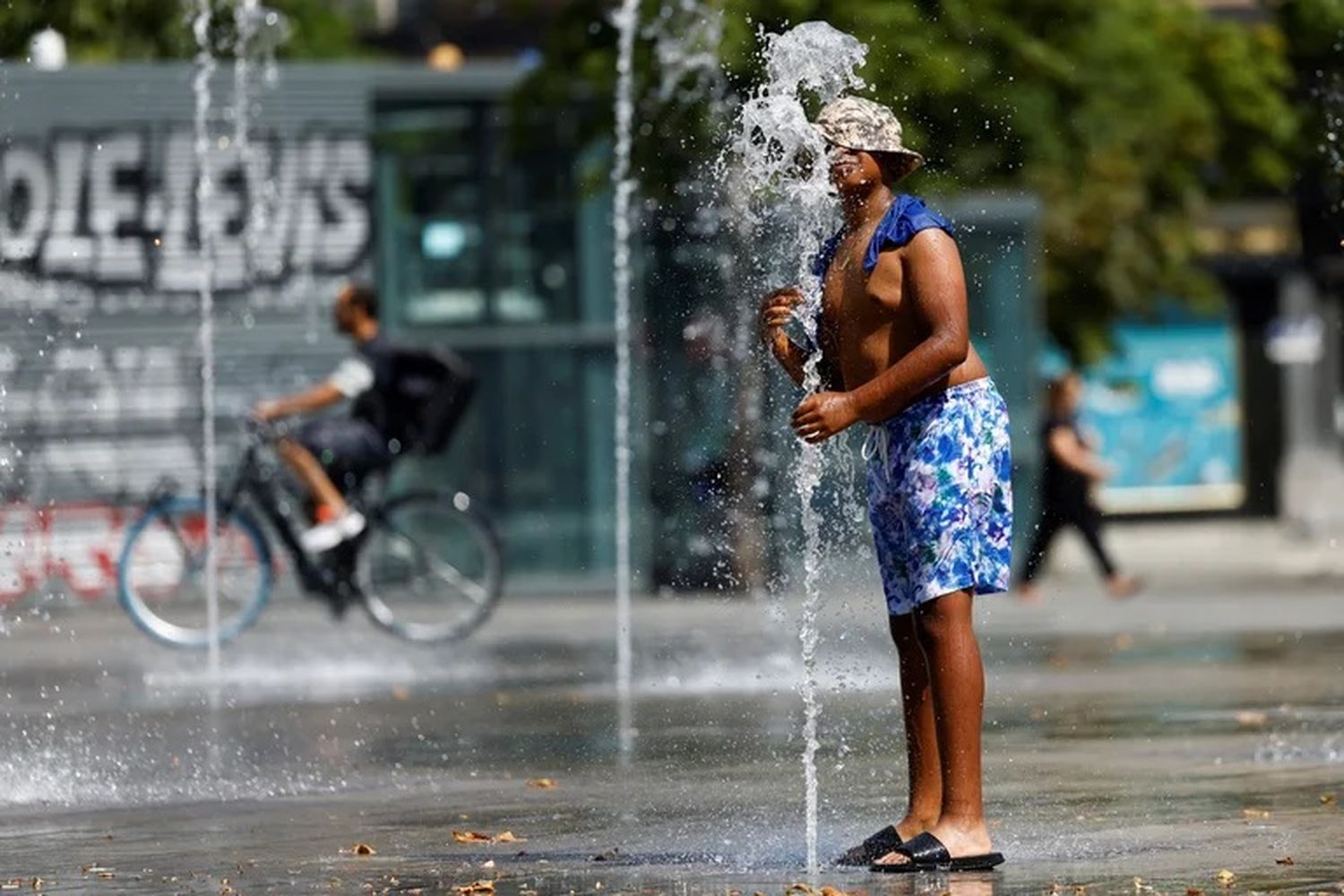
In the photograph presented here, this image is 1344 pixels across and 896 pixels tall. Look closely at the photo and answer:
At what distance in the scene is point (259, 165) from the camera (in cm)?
2084

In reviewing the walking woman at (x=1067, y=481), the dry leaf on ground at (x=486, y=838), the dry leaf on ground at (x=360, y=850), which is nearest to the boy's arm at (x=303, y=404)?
the walking woman at (x=1067, y=481)

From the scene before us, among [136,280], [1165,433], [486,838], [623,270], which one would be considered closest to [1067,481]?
[623,270]

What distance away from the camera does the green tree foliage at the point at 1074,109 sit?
740 inches

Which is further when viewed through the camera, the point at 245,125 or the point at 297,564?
the point at 245,125

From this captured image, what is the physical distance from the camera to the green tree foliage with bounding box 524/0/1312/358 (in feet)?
61.7

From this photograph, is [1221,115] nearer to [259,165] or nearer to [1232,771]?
[259,165]

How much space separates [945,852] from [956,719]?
30 cm

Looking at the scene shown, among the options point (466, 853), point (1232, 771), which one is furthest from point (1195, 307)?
point (466, 853)

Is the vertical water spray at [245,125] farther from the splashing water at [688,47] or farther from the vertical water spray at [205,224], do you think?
the splashing water at [688,47]

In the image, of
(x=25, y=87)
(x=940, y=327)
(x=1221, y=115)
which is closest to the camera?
(x=940, y=327)

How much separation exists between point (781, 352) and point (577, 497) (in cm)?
1341

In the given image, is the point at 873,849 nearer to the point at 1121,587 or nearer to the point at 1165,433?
the point at 1121,587

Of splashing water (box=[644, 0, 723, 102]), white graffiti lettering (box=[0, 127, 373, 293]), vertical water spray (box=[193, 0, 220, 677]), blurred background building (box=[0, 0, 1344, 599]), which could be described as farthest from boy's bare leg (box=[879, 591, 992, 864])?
white graffiti lettering (box=[0, 127, 373, 293])

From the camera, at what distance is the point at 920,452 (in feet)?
24.1
